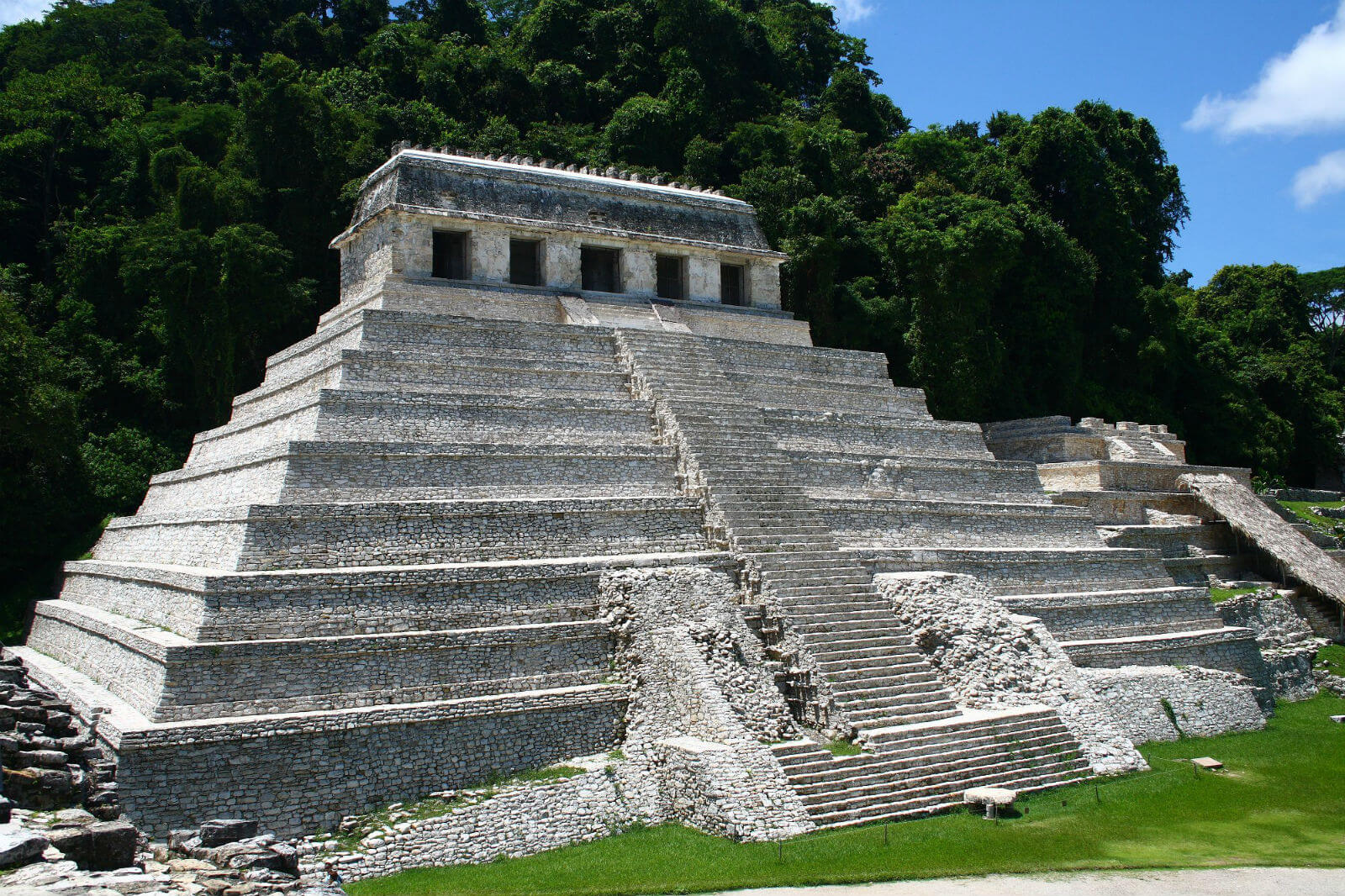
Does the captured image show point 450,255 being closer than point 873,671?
No

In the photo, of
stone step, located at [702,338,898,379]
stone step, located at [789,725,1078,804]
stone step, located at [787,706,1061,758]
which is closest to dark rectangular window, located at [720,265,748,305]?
stone step, located at [702,338,898,379]

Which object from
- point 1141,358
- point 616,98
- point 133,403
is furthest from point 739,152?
point 133,403

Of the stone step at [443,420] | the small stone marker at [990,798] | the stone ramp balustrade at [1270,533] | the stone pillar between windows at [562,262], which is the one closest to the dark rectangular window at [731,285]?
the stone pillar between windows at [562,262]

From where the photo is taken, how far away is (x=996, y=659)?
14789 mm

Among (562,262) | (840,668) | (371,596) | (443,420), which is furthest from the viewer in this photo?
(562,262)

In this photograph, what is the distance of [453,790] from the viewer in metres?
12.0

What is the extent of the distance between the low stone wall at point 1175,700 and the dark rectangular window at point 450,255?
13.2m

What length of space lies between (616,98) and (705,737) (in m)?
32.6

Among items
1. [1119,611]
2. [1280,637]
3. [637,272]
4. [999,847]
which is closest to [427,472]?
[999,847]

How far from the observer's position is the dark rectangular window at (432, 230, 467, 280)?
2170 cm

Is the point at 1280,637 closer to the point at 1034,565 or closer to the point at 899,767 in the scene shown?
the point at 1034,565

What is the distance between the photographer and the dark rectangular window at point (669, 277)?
939 inches

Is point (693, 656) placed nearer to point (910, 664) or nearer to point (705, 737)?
point (705, 737)

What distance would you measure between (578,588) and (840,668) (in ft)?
10.9
